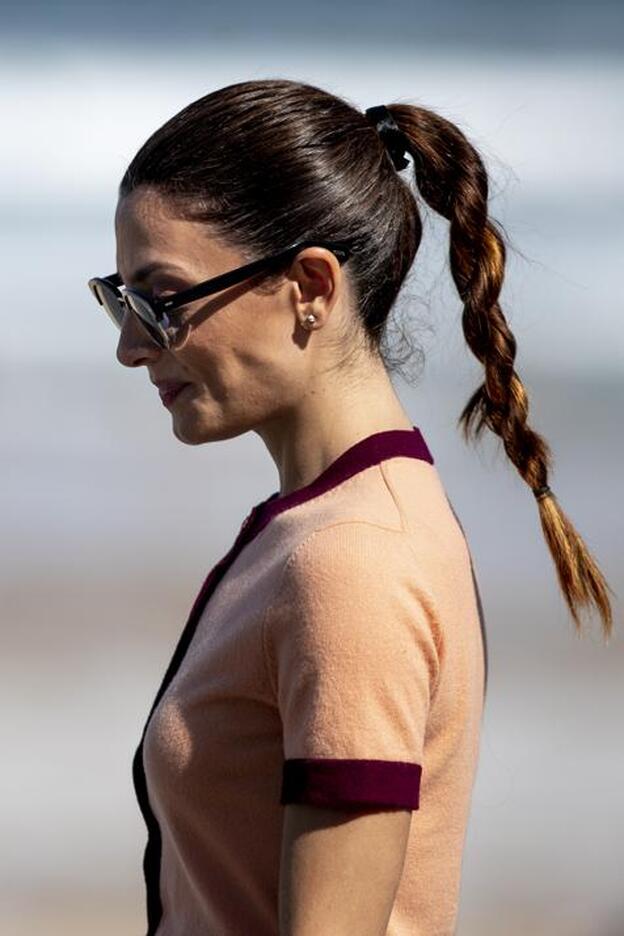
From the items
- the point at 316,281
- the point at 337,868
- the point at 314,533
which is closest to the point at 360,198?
the point at 316,281

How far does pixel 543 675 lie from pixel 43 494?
2.21ft

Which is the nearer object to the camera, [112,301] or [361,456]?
[361,456]

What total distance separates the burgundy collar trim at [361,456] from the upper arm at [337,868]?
0.15 m

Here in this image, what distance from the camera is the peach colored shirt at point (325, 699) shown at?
0.60 metres

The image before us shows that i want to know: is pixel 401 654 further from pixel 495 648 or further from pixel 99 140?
pixel 99 140

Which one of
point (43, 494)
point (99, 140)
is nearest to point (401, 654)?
point (43, 494)

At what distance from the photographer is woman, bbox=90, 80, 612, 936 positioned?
60 cm

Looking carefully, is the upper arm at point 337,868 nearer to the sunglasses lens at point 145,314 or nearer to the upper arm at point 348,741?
the upper arm at point 348,741

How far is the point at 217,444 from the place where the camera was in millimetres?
2002

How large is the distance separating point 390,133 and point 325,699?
1.02 feet

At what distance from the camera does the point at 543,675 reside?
185 cm

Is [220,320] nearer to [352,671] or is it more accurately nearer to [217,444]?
[352,671]

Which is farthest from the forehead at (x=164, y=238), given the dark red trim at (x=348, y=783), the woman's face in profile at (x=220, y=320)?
the dark red trim at (x=348, y=783)

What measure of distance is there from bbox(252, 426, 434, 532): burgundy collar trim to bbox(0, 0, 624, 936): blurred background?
110 cm
